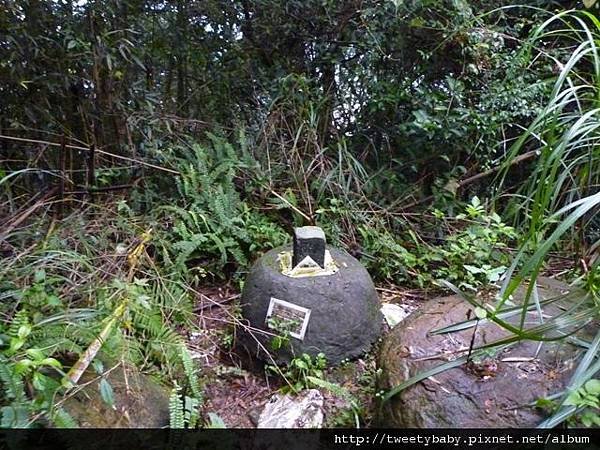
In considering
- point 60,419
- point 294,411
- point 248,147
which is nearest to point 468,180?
point 248,147

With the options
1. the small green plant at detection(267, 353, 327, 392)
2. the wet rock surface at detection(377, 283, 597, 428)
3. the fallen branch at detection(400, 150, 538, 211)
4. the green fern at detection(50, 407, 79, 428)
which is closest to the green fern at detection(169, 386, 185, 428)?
the green fern at detection(50, 407, 79, 428)

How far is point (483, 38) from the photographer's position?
2.25 metres

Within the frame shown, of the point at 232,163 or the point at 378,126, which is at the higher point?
the point at 378,126

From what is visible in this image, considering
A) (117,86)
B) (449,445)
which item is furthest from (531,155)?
(117,86)

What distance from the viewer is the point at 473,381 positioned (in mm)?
1188

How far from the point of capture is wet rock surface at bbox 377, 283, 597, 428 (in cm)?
112

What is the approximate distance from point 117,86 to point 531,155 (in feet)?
7.27

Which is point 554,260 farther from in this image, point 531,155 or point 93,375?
point 93,375

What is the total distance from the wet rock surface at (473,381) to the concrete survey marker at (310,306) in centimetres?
28

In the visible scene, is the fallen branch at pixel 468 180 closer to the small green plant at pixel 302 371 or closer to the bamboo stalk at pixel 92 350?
the small green plant at pixel 302 371

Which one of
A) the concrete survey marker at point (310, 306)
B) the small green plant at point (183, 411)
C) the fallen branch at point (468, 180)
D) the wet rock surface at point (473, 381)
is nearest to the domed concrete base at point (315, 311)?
the concrete survey marker at point (310, 306)

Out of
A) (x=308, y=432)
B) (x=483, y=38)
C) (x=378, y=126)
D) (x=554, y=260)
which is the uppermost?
(x=483, y=38)

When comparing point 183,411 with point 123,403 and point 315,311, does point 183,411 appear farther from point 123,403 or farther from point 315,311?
point 315,311

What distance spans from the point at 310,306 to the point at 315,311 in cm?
3
